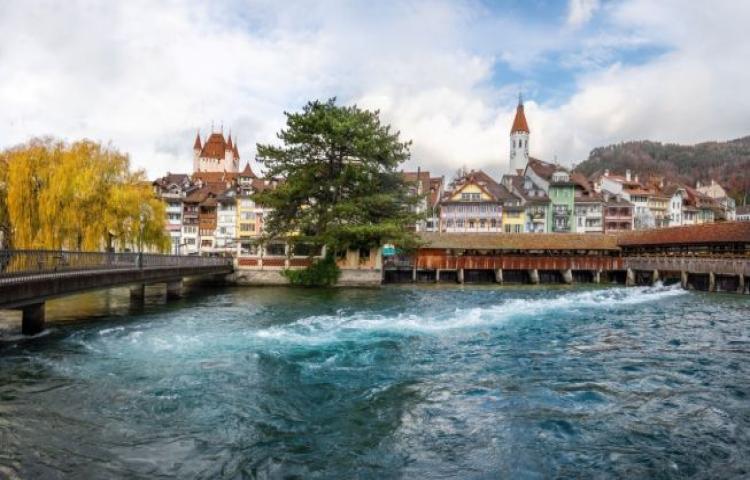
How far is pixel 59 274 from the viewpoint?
16.9 meters

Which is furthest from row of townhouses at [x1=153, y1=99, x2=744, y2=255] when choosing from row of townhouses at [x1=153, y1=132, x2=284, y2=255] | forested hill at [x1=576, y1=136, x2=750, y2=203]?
forested hill at [x1=576, y1=136, x2=750, y2=203]

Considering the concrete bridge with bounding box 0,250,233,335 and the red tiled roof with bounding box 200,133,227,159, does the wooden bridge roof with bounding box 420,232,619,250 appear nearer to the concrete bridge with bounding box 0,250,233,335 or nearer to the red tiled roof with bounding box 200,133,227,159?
the concrete bridge with bounding box 0,250,233,335

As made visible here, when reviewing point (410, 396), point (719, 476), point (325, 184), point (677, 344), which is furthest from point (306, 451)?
point (325, 184)

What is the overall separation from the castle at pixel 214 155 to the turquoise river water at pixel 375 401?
4323 inches

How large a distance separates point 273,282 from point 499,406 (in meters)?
33.6

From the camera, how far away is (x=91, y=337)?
15.5 metres

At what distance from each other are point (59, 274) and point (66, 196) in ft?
38.5

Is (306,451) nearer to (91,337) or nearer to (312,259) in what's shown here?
(91,337)

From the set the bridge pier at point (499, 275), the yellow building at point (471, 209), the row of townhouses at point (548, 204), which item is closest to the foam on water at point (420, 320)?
the bridge pier at point (499, 275)

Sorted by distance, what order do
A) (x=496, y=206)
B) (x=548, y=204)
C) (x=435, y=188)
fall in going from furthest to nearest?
→ (x=435, y=188)
(x=548, y=204)
(x=496, y=206)

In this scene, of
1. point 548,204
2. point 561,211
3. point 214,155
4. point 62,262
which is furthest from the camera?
point 214,155

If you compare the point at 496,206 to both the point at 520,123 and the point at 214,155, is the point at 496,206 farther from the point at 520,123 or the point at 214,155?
the point at 214,155

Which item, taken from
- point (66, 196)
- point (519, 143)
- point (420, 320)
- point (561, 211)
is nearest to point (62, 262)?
point (66, 196)

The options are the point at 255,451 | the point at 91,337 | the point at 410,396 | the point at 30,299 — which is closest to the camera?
the point at 255,451
